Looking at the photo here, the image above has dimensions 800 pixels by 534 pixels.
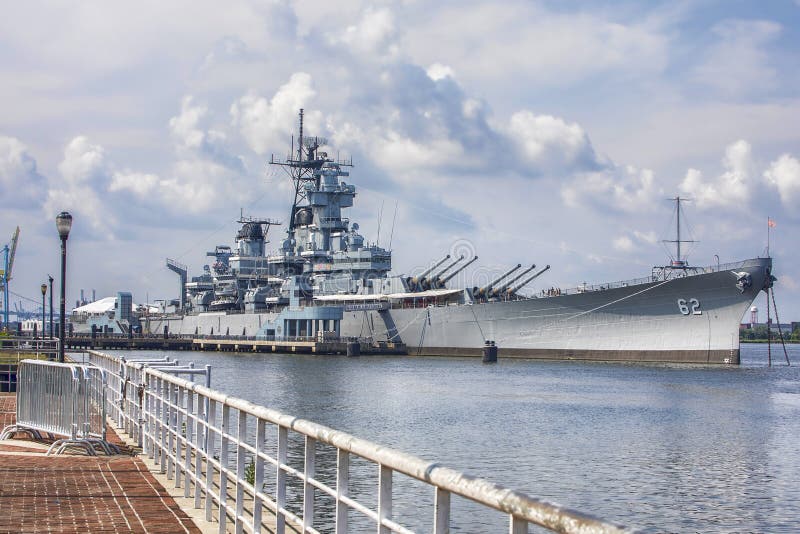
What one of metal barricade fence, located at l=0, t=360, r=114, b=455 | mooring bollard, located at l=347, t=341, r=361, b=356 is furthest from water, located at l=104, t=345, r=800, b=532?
mooring bollard, located at l=347, t=341, r=361, b=356

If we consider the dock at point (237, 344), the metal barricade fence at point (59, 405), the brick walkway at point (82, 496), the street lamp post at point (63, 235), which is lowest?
the dock at point (237, 344)

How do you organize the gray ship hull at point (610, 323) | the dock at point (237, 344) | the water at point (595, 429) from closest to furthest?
the water at point (595, 429), the gray ship hull at point (610, 323), the dock at point (237, 344)

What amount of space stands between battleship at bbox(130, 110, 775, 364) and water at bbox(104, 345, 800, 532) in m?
4.60

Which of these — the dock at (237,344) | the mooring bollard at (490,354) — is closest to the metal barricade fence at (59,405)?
the mooring bollard at (490,354)

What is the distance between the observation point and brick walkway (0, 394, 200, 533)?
827 cm

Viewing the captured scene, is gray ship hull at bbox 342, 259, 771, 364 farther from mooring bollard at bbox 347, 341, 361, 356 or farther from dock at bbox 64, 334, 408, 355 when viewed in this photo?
mooring bollard at bbox 347, 341, 361, 356

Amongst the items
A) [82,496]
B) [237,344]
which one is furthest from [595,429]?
[237,344]

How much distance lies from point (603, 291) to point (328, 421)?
116 ft

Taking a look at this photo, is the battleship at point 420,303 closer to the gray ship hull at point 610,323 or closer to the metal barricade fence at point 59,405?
the gray ship hull at point 610,323

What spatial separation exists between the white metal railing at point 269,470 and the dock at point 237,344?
185 feet

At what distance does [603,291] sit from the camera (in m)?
60.5

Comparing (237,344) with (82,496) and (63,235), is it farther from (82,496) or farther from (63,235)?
(82,496)

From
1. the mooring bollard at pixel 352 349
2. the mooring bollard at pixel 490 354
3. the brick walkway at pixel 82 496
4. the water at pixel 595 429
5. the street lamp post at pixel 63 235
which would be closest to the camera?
the brick walkway at pixel 82 496

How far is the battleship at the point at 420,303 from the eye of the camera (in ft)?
190
